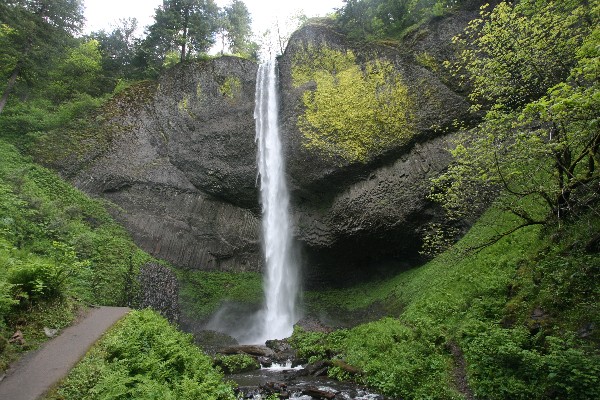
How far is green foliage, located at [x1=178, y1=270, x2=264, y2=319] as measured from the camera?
1839 centimetres

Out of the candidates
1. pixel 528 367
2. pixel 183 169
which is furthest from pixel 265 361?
pixel 183 169

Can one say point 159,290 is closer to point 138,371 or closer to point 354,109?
point 138,371

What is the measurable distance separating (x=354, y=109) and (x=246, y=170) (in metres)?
6.94

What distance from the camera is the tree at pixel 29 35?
51.4 ft

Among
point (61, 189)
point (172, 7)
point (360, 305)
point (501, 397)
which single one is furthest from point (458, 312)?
point (172, 7)

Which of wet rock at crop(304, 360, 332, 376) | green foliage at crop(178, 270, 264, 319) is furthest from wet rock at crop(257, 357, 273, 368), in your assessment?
green foliage at crop(178, 270, 264, 319)

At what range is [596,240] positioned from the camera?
259 inches

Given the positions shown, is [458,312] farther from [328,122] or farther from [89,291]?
[328,122]

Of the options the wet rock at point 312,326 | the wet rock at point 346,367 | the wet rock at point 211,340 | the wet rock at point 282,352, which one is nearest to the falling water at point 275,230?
the wet rock at point 312,326

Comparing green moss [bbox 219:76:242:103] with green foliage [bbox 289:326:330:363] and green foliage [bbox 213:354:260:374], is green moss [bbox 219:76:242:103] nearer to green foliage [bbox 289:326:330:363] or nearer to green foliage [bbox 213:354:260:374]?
green foliage [bbox 289:326:330:363]

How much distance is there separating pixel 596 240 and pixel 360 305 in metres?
12.7

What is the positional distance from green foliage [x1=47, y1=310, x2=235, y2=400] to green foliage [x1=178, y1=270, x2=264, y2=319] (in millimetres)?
11416

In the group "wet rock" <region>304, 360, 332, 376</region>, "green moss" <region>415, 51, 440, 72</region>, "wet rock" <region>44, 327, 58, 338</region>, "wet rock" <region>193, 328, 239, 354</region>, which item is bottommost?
"wet rock" <region>304, 360, 332, 376</region>

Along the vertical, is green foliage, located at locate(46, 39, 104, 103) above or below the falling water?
above
